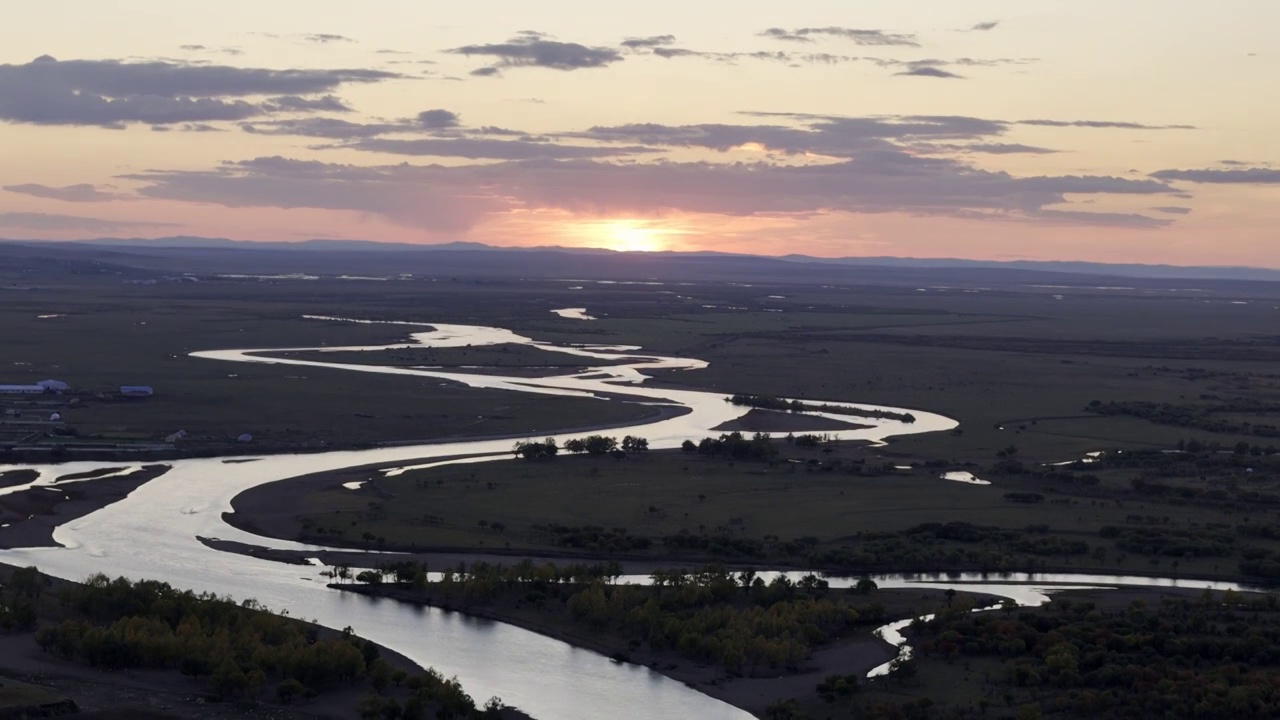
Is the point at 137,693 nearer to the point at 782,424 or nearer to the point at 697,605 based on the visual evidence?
the point at 697,605

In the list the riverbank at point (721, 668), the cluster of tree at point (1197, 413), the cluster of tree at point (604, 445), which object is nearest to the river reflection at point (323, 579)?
the riverbank at point (721, 668)

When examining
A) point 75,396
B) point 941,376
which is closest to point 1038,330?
point 941,376

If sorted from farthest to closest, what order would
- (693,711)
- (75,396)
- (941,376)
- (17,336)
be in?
(17,336), (941,376), (75,396), (693,711)

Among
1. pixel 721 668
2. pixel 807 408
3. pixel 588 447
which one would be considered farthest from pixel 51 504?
pixel 807 408

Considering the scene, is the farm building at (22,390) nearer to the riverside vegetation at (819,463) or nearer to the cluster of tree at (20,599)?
the riverside vegetation at (819,463)

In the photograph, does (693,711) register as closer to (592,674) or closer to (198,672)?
(592,674)

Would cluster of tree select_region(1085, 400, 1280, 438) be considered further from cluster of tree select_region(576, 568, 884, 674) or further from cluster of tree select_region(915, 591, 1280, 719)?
cluster of tree select_region(576, 568, 884, 674)
